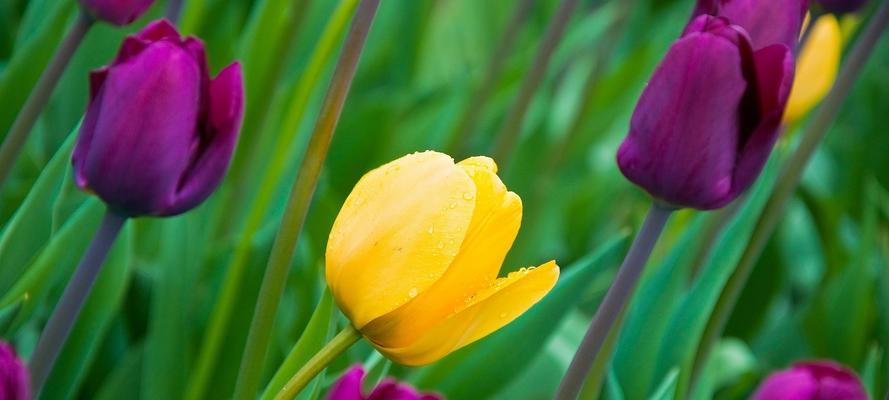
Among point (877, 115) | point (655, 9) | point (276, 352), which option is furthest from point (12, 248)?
point (655, 9)

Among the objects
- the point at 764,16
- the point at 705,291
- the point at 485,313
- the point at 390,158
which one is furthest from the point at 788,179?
the point at 390,158

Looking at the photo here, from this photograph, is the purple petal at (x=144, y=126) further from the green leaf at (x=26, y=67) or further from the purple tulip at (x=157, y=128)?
the green leaf at (x=26, y=67)

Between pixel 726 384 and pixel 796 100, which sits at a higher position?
pixel 796 100

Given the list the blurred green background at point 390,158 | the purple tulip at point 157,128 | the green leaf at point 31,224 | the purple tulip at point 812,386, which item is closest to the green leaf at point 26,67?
the blurred green background at point 390,158

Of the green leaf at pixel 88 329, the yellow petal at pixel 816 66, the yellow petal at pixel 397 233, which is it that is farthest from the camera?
the yellow petal at pixel 816 66

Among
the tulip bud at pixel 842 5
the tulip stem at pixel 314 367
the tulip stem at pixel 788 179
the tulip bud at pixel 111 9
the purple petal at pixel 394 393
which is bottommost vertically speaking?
the tulip stem at pixel 788 179

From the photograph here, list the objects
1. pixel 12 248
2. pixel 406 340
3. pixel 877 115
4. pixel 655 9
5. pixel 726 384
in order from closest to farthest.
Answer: pixel 406 340
pixel 12 248
pixel 726 384
pixel 877 115
pixel 655 9

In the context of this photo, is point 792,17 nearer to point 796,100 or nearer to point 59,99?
point 796,100
